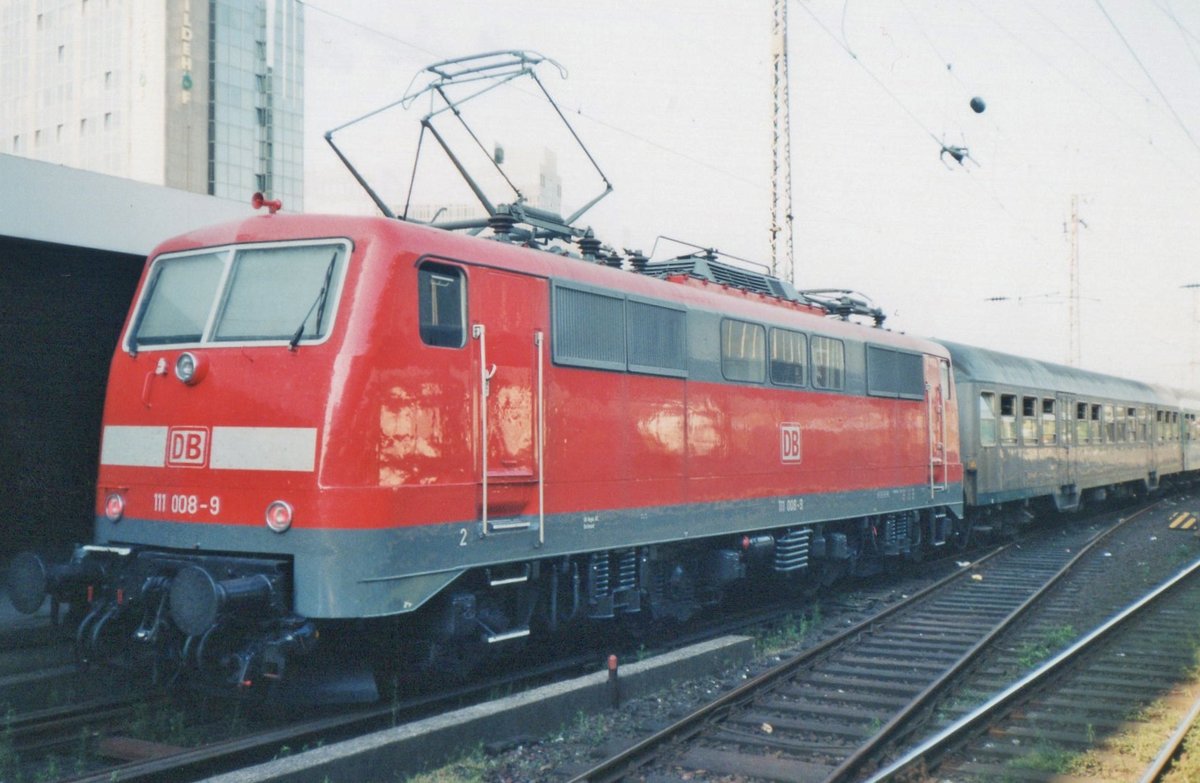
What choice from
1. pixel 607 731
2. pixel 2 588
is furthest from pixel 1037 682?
pixel 2 588

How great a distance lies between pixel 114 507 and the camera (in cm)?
739

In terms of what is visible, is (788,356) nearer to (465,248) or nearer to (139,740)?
(465,248)

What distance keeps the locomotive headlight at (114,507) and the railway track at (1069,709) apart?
5.26 metres

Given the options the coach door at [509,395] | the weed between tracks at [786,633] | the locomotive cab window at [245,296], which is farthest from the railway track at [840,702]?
the locomotive cab window at [245,296]

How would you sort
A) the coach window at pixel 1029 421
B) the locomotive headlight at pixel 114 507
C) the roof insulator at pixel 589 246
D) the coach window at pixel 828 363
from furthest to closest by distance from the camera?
the coach window at pixel 1029 421 < the coach window at pixel 828 363 < the roof insulator at pixel 589 246 < the locomotive headlight at pixel 114 507

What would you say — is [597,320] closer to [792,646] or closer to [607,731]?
[607,731]

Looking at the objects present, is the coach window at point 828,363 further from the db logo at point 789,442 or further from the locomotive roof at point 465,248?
the locomotive roof at point 465,248

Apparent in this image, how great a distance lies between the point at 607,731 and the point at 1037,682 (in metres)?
3.90

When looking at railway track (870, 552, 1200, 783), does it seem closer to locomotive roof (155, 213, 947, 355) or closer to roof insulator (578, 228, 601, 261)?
locomotive roof (155, 213, 947, 355)

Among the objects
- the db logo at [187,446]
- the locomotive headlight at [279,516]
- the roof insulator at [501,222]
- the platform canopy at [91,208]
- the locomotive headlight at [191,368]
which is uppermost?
the platform canopy at [91,208]

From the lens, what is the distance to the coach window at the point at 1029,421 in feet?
66.4

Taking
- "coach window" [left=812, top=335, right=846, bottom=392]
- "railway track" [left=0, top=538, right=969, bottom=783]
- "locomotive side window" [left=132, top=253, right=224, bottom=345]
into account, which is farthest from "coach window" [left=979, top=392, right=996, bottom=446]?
"locomotive side window" [left=132, top=253, right=224, bottom=345]

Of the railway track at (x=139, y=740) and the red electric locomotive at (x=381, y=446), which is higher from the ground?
the red electric locomotive at (x=381, y=446)

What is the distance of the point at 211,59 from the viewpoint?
46188 mm
